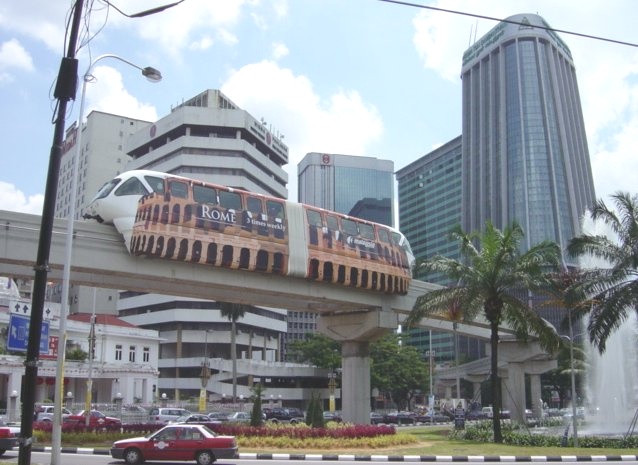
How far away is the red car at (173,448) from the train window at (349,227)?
1659 cm

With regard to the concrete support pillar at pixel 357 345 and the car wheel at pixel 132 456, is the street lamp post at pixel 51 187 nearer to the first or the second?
the car wheel at pixel 132 456

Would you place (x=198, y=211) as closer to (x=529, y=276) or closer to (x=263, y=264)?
(x=263, y=264)

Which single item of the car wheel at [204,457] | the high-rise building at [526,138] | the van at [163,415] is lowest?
the van at [163,415]

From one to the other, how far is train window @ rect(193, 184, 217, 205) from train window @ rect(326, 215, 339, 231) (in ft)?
23.6

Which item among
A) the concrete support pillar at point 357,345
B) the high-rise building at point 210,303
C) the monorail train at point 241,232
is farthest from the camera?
the high-rise building at point 210,303

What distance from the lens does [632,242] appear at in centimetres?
3031

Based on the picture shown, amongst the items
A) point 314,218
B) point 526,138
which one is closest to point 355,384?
point 314,218

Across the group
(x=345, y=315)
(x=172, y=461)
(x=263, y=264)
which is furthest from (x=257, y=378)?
(x=172, y=461)

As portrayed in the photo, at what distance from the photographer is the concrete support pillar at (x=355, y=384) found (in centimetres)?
3788

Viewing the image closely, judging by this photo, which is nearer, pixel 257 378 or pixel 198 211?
pixel 198 211

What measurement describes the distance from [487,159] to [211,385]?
3923 inches

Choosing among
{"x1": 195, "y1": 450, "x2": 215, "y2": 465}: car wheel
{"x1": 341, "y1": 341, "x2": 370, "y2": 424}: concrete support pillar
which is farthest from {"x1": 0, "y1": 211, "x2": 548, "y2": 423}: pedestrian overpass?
{"x1": 195, "y1": 450, "x2": 215, "y2": 465}: car wheel

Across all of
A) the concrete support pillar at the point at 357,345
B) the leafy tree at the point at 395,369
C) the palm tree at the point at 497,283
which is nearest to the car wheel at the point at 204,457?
the palm tree at the point at 497,283

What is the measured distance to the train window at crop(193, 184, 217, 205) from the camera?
28425mm
